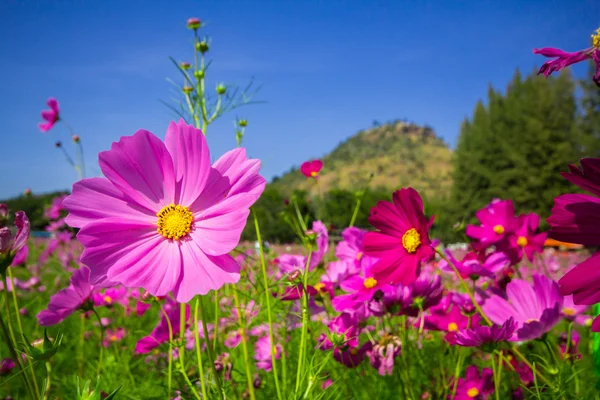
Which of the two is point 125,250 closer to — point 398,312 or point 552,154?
point 398,312

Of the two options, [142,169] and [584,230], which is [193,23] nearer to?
[142,169]

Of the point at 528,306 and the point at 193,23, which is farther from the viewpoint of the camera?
the point at 193,23

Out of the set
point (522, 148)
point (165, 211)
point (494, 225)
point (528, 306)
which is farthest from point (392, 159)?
point (165, 211)

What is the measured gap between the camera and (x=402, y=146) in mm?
62469

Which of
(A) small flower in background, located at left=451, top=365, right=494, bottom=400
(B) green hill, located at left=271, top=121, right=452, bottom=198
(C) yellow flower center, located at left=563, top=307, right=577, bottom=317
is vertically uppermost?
(B) green hill, located at left=271, top=121, right=452, bottom=198

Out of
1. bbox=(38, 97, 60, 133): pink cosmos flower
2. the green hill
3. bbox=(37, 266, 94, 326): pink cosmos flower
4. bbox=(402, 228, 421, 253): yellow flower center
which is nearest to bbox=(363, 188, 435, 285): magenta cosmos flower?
bbox=(402, 228, 421, 253): yellow flower center

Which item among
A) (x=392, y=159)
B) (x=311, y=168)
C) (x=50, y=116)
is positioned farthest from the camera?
(x=392, y=159)

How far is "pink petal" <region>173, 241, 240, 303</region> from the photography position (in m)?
0.49

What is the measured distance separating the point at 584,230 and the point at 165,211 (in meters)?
0.45

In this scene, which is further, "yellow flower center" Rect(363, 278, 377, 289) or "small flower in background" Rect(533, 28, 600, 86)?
"yellow flower center" Rect(363, 278, 377, 289)

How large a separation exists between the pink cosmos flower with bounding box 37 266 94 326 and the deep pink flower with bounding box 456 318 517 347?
702 millimetres

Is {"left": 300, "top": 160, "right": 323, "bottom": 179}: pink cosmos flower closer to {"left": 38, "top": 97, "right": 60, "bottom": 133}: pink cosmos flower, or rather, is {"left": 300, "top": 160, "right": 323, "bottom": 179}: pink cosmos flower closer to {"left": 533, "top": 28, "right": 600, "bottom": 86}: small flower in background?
{"left": 533, "top": 28, "right": 600, "bottom": 86}: small flower in background

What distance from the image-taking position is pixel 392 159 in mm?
54406

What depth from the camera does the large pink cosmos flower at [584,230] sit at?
412 mm
